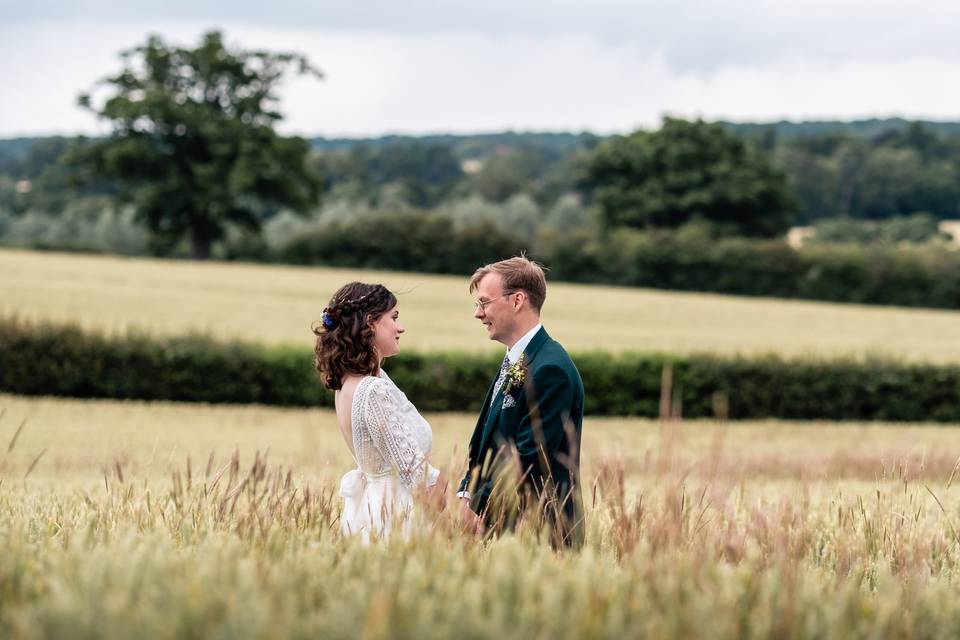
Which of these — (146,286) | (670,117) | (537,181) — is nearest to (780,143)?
(537,181)

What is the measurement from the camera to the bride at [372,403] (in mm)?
5145

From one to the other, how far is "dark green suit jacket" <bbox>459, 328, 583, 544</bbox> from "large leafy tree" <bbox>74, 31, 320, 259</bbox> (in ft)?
171

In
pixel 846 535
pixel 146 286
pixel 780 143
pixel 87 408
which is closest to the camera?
pixel 846 535

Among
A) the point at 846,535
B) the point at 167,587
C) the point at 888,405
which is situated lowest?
the point at 888,405

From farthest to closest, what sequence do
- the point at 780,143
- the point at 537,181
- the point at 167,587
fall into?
the point at 537,181, the point at 780,143, the point at 167,587

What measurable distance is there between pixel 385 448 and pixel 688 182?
63025mm

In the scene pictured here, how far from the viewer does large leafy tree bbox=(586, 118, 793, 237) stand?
65.9 m

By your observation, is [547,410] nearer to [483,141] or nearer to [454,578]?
[454,578]

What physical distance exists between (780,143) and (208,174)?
207 ft

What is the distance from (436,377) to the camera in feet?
74.7

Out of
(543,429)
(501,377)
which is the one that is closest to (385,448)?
(501,377)

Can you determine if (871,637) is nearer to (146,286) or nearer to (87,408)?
(87,408)

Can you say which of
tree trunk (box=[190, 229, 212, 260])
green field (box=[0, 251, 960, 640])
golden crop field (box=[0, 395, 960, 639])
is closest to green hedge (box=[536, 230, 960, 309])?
tree trunk (box=[190, 229, 212, 260])

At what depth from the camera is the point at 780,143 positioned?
104750mm
